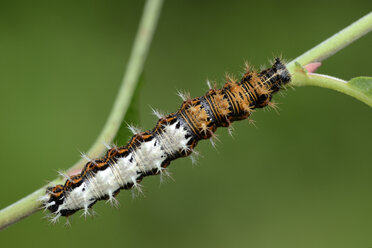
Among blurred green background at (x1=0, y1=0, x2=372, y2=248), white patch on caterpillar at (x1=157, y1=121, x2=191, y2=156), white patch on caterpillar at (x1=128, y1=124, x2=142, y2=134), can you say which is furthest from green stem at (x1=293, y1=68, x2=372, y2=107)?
blurred green background at (x1=0, y1=0, x2=372, y2=248)

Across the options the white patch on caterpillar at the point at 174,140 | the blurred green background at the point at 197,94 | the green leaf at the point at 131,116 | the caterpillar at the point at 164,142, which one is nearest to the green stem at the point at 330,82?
the caterpillar at the point at 164,142

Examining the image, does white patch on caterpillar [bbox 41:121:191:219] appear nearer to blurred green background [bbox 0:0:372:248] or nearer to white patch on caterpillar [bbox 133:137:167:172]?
white patch on caterpillar [bbox 133:137:167:172]

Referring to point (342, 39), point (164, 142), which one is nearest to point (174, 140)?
point (164, 142)

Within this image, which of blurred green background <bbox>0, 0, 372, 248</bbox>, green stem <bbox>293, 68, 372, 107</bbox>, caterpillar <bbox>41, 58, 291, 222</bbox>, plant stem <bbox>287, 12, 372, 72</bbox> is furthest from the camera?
blurred green background <bbox>0, 0, 372, 248</bbox>

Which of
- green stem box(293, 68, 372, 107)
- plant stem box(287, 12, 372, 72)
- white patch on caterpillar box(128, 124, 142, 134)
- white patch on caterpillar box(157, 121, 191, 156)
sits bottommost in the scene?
green stem box(293, 68, 372, 107)

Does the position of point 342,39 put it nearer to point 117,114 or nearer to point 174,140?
point 174,140

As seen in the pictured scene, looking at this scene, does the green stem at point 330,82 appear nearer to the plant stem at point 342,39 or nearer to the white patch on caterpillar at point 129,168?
the plant stem at point 342,39

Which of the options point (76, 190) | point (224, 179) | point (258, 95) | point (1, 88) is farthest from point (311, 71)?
point (1, 88)

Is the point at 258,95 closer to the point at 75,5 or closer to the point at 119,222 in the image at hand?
the point at 119,222
